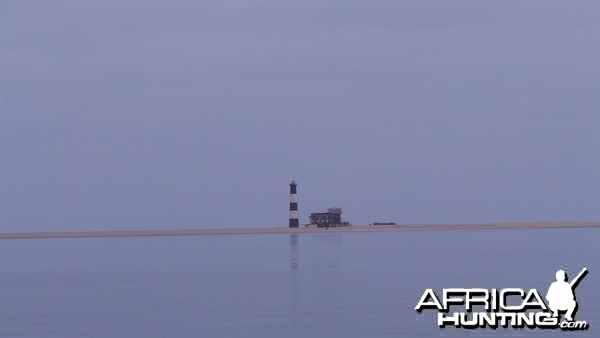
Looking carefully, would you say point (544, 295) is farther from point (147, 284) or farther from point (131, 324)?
point (147, 284)

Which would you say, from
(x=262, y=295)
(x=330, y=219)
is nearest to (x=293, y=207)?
(x=330, y=219)

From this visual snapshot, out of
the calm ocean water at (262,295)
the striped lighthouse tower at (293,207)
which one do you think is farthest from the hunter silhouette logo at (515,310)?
the striped lighthouse tower at (293,207)

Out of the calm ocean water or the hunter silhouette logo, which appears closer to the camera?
the hunter silhouette logo

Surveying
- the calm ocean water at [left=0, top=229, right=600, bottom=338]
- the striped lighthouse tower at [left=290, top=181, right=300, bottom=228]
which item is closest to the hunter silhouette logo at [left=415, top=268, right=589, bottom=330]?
the calm ocean water at [left=0, top=229, right=600, bottom=338]

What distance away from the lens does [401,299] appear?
61.7 meters

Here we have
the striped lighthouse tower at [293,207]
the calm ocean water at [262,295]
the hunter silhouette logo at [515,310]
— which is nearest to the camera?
the hunter silhouette logo at [515,310]

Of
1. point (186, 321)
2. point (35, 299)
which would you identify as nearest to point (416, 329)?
point (186, 321)

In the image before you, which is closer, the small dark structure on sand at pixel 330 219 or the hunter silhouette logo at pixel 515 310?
the hunter silhouette logo at pixel 515 310

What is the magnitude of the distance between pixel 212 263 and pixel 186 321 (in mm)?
53643

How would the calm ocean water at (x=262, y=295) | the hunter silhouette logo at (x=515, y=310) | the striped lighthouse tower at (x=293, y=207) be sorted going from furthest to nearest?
the striped lighthouse tower at (x=293, y=207) → the calm ocean water at (x=262, y=295) → the hunter silhouette logo at (x=515, y=310)

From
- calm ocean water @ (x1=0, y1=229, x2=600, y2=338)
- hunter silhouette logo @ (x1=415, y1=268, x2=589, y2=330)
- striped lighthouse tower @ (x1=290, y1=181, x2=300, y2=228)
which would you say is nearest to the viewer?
hunter silhouette logo @ (x1=415, y1=268, x2=589, y2=330)

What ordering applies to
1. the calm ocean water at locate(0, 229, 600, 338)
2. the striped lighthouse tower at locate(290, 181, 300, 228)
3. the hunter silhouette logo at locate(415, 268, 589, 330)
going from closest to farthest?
the hunter silhouette logo at locate(415, 268, 589, 330)
the calm ocean water at locate(0, 229, 600, 338)
the striped lighthouse tower at locate(290, 181, 300, 228)

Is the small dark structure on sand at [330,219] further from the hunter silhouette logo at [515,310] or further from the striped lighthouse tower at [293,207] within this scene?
the hunter silhouette logo at [515,310]

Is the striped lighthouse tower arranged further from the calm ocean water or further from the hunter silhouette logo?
the hunter silhouette logo
